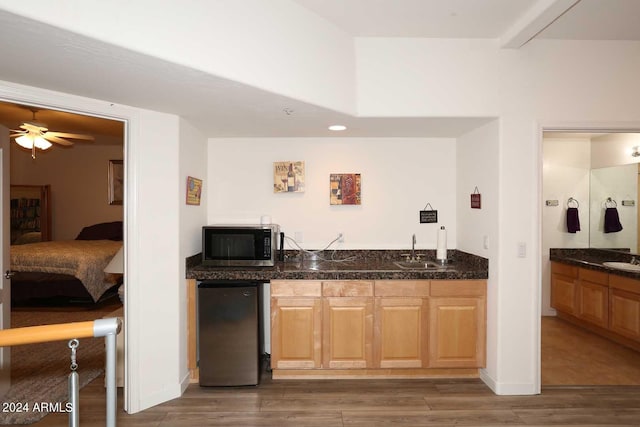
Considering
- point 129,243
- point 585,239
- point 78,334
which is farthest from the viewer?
point 585,239

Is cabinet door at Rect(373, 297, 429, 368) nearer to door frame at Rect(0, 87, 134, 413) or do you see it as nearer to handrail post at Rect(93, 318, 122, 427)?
door frame at Rect(0, 87, 134, 413)

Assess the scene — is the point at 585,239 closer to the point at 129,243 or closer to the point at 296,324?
the point at 296,324

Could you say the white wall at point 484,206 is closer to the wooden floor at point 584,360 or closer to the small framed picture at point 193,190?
the wooden floor at point 584,360

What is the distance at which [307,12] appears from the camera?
2.38m

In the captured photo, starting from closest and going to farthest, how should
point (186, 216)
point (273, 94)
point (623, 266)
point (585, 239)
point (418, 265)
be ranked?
point (273, 94)
point (186, 216)
point (418, 265)
point (623, 266)
point (585, 239)

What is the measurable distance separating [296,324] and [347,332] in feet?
1.39

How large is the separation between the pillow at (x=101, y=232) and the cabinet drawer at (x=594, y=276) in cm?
684

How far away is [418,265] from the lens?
3.37m

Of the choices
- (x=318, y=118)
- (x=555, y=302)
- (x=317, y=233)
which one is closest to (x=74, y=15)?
(x=318, y=118)

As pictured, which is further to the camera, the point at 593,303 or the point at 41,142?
the point at 41,142

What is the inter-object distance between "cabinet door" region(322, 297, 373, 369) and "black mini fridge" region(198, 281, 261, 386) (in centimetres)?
58

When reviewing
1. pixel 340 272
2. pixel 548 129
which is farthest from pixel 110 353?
pixel 548 129

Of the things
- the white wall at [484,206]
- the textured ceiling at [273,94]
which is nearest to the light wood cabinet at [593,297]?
the white wall at [484,206]

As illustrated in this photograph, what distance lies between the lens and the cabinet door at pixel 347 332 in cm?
299
